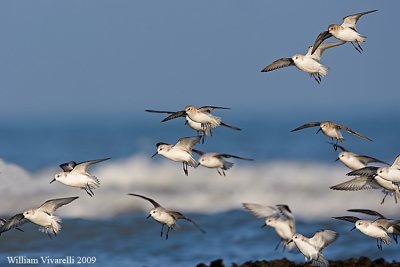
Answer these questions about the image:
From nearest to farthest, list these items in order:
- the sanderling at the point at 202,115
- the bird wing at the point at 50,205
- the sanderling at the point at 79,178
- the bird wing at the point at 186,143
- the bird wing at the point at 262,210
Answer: the bird wing at the point at 50,205, the sanderling at the point at 79,178, the sanderling at the point at 202,115, the bird wing at the point at 262,210, the bird wing at the point at 186,143

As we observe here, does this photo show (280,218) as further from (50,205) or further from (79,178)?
(50,205)

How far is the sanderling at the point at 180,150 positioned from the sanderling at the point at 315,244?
152 cm

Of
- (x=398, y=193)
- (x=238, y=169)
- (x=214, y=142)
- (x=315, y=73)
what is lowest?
(x=214, y=142)

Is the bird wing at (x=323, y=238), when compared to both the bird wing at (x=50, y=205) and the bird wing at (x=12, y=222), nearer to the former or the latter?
the bird wing at (x=50, y=205)

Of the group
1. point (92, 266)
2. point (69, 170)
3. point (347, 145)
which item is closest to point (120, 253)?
point (92, 266)

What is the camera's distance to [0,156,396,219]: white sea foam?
2028cm

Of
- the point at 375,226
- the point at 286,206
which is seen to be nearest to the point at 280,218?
the point at 286,206

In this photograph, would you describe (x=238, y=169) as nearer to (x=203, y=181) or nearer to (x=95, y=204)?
(x=203, y=181)

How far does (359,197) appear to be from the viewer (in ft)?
69.6

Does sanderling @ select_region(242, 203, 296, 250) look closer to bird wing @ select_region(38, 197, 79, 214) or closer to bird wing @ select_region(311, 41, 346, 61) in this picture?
bird wing @ select_region(311, 41, 346, 61)

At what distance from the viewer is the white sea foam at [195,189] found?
798 inches

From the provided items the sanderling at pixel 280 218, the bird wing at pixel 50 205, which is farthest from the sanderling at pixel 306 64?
the bird wing at pixel 50 205

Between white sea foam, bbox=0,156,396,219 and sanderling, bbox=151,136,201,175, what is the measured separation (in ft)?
20.5

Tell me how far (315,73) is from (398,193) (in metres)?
1.58
